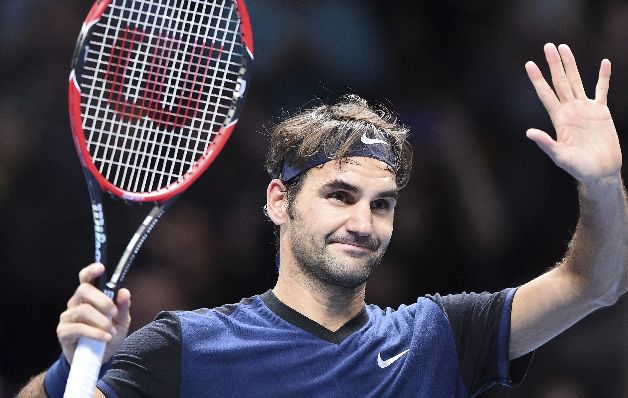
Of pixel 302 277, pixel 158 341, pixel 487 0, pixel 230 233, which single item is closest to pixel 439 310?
pixel 302 277

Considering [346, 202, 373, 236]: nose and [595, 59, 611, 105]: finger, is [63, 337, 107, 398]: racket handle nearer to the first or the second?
[346, 202, 373, 236]: nose

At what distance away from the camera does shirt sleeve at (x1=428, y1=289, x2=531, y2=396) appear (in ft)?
12.5

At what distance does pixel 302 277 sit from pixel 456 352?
0.65m

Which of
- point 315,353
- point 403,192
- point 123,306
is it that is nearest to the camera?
point 123,306

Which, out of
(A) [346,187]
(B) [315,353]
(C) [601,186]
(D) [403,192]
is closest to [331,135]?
(A) [346,187]

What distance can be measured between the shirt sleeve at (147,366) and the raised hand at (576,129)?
1.44 metres

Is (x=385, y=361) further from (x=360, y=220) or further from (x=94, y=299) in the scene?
(x=94, y=299)

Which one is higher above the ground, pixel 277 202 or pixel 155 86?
pixel 155 86

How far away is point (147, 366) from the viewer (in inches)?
138

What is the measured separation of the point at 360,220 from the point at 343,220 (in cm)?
7

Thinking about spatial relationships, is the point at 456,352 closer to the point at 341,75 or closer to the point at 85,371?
the point at 85,371

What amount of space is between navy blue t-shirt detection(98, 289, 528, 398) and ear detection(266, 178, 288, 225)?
1.12 ft

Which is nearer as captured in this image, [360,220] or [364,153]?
[360,220]

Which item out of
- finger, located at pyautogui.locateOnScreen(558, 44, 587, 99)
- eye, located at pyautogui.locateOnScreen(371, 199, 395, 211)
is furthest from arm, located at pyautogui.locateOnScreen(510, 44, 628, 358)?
eye, located at pyautogui.locateOnScreen(371, 199, 395, 211)
